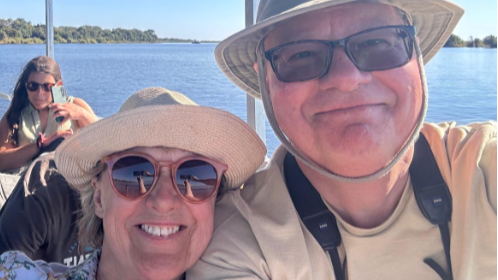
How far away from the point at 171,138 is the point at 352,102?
61 cm

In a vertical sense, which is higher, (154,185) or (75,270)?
(154,185)

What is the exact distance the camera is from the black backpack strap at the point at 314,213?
159 centimetres

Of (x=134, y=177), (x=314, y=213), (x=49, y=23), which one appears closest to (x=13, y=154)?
(x=49, y=23)

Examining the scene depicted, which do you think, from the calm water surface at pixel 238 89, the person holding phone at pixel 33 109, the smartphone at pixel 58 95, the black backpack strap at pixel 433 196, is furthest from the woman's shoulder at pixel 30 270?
the smartphone at pixel 58 95

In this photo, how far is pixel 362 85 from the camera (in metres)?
1.52

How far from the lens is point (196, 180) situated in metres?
1.66

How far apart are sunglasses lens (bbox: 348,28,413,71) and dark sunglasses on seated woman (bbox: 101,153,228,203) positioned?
63 centimetres

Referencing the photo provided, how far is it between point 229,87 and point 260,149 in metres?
8.22

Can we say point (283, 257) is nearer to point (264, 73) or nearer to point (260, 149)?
point (260, 149)

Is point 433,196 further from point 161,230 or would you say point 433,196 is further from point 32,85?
point 32,85

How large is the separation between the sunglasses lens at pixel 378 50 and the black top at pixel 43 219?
135 cm

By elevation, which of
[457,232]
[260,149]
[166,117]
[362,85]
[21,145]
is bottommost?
[21,145]

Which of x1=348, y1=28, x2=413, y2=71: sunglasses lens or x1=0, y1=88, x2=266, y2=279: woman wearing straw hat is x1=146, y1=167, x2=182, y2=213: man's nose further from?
x1=348, y1=28, x2=413, y2=71: sunglasses lens

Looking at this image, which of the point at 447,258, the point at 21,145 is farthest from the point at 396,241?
the point at 21,145
